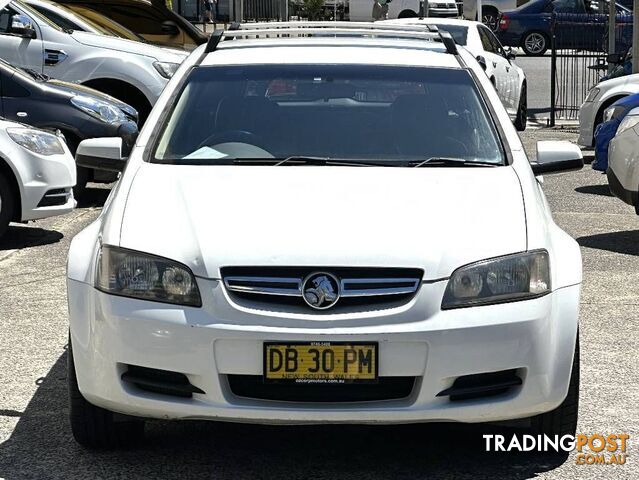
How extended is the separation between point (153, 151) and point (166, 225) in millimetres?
825

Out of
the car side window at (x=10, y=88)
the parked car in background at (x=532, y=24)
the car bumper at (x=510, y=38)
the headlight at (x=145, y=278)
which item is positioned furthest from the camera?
the car bumper at (x=510, y=38)

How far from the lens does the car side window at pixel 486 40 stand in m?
20.1

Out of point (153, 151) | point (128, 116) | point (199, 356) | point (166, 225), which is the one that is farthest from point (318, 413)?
point (128, 116)

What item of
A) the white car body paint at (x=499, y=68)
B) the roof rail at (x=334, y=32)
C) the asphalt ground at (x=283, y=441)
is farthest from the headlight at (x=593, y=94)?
the roof rail at (x=334, y=32)

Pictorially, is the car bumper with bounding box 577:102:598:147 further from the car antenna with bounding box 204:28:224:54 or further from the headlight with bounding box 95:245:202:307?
the headlight with bounding box 95:245:202:307

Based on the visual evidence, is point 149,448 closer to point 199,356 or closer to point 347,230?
point 199,356

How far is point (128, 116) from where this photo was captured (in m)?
13.2

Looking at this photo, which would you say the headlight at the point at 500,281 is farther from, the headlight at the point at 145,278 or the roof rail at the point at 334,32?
the roof rail at the point at 334,32

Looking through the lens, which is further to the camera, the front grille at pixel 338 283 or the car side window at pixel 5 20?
the car side window at pixel 5 20

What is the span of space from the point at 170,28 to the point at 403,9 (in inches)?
947

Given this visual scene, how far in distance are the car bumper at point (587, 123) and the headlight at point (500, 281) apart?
432 inches

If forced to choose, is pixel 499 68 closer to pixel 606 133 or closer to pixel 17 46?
pixel 17 46

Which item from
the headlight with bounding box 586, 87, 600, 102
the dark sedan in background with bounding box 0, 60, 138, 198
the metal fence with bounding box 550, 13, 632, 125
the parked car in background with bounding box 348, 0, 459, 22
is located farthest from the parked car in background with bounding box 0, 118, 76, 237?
the parked car in background with bounding box 348, 0, 459, 22

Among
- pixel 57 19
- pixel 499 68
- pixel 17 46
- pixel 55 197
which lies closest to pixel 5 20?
pixel 17 46
